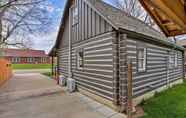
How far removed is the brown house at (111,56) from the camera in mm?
5645

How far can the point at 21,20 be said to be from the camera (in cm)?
1455

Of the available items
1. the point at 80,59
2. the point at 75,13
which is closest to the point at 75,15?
the point at 75,13

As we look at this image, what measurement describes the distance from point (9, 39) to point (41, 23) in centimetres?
461

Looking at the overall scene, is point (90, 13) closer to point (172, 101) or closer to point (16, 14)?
point (172, 101)

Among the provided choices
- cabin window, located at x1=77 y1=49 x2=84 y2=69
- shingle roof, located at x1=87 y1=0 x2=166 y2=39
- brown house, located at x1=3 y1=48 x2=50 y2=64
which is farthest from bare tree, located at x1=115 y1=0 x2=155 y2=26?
brown house, located at x1=3 y1=48 x2=50 y2=64

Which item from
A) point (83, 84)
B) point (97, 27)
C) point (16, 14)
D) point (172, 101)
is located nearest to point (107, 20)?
point (97, 27)

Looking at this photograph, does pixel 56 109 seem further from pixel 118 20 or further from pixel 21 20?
pixel 21 20

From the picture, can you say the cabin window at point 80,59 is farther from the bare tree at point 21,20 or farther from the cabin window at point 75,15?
the bare tree at point 21,20

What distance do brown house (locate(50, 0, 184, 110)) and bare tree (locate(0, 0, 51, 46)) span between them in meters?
4.30

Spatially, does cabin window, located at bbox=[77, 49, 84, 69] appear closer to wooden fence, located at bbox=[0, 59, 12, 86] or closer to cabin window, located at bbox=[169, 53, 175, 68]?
cabin window, located at bbox=[169, 53, 175, 68]

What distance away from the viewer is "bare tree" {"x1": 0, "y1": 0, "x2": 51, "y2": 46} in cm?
1226

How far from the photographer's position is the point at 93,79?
7.17m

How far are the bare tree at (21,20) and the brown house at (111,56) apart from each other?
4297 millimetres

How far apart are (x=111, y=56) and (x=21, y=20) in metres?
12.1
